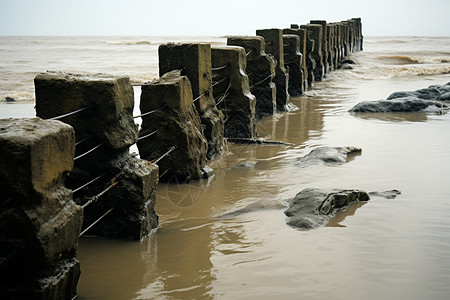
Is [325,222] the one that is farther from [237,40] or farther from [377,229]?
[237,40]

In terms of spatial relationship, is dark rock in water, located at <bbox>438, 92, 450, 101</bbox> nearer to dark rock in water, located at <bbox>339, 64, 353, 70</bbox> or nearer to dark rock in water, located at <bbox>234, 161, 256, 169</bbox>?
dark rock in water, located at <bbox>234, 161, 256, 169</bbox>

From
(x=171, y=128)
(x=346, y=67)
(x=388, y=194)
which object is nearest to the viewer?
(x=388, y=194)

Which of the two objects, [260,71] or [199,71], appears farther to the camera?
[260,71]

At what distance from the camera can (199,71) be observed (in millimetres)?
6426

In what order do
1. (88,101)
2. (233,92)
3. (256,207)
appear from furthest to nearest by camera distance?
(233,92) → (256,207) → (88,101)

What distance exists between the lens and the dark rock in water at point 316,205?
4.45 meters

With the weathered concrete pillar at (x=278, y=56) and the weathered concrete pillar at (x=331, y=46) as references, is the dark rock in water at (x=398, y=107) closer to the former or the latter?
the weathered concrete pillar at (x=278, y=56)

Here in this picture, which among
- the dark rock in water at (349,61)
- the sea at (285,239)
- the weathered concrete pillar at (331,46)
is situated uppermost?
the weathered concrete pillar at (331,46)

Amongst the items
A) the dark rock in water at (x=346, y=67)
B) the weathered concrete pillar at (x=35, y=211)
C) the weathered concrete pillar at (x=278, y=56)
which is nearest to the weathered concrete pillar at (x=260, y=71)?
the weathered concrete pillar at (x=278, y=56)

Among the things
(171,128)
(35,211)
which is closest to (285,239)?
(35,211)

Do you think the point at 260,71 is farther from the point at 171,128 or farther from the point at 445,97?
the point at 445,97

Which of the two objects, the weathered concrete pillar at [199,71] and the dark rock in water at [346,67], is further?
the dark rock in water at [346,67]

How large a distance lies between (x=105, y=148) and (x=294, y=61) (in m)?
9.95

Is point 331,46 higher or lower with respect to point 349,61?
higher
